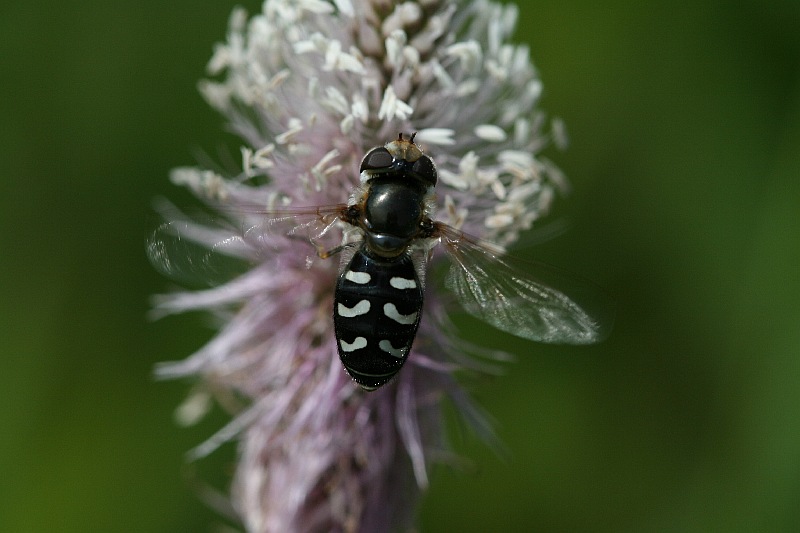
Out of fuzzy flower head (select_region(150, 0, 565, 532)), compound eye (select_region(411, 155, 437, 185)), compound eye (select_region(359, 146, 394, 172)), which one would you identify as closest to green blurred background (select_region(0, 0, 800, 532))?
fuzzy flower head (select_region(150, 0, 565, 532))

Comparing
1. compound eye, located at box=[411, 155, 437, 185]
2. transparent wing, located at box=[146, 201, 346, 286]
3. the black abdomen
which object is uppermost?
compound eye, located at box=[411, 155, 437, 185]

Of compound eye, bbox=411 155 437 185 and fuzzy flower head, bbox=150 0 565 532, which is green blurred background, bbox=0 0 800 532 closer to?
fuzzy flower head, bbox=150 0 565 532

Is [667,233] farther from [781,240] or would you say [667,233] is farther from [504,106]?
[504,106]

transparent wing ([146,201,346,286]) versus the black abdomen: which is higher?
transparent wing ([146,201,346,286])

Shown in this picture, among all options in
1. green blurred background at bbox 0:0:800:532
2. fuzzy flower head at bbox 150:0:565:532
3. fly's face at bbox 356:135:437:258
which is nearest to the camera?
fly's face at bbox 356:135:437:258

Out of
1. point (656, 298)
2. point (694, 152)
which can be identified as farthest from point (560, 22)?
point (656, 298)

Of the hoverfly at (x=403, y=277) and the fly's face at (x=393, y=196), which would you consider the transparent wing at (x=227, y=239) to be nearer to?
the hoverfly at (x=403, y=277)
